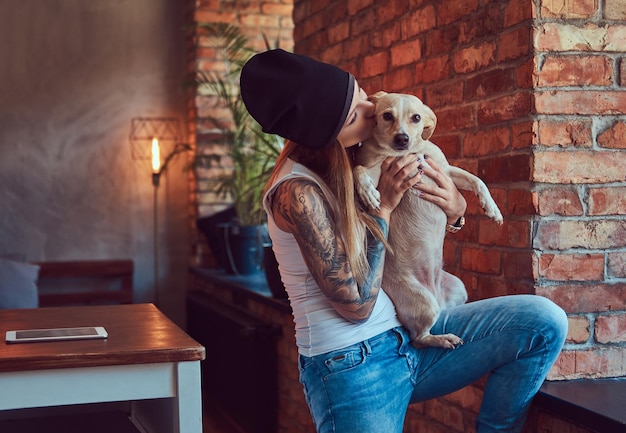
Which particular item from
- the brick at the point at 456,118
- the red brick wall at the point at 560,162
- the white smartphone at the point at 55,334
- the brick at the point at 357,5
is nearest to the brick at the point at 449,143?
the brick at the point at 456,118

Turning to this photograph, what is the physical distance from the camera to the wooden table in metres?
1.83

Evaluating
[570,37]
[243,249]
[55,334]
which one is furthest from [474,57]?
[243,249]

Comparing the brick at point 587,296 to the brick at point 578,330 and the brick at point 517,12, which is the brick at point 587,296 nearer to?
the brick at point 578,330

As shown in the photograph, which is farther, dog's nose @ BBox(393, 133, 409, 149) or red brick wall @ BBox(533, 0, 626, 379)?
red brick wall @ BBox(533, 0, 626, 379)

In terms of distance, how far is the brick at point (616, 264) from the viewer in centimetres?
205

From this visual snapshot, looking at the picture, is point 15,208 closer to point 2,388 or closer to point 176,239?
point 176,239

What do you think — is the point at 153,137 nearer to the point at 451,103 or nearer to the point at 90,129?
the point at 90,129

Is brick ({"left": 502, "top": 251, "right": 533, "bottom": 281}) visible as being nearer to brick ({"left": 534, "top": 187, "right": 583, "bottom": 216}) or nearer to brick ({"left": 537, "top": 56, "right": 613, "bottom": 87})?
brick ({"left": 534, "top": 187, "right": 583, "bottom": 216})

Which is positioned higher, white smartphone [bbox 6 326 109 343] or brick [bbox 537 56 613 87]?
brick [bbox 537 56 613 87]

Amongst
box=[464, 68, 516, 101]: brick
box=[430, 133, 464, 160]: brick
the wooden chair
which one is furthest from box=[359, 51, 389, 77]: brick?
the wooden chair

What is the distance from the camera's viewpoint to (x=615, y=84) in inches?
80.0

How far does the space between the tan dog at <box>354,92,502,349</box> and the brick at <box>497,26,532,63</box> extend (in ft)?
1.26

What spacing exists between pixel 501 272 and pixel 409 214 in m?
0.50

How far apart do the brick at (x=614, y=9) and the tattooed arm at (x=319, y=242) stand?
96 centimetres
